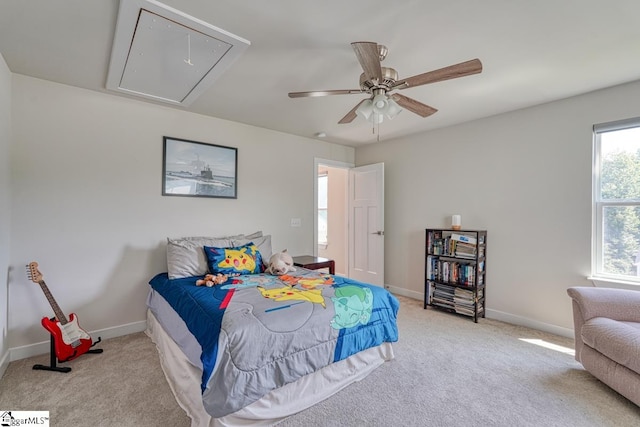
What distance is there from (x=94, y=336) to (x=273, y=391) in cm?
217

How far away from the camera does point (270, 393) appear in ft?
5.63

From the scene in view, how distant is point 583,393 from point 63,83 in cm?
486

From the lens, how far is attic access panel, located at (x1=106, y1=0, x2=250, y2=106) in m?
1.72

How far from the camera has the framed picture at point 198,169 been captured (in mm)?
3191

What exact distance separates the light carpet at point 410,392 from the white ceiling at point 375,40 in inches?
95.4

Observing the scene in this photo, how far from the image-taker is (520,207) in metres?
3.27

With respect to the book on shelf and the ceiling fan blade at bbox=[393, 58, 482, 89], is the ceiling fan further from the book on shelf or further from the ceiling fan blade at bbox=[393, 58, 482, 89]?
the book on shelf

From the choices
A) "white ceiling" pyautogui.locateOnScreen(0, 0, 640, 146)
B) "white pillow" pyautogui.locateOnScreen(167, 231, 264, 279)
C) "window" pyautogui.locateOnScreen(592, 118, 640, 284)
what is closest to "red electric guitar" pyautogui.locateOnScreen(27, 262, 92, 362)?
"white pillow" pyautogui.locateOnScreen(167, 231, 264, 279)

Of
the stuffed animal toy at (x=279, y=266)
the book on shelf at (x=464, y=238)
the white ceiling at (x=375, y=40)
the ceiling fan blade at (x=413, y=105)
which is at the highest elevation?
the white ceiling at (x=375, y=40)

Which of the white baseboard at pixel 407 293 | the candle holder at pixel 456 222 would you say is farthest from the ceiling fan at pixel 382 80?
the white baseboard at pixel 407 293

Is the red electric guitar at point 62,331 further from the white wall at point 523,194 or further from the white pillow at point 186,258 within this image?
the white wall at point 523,194

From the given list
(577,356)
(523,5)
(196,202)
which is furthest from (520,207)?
(196,202)

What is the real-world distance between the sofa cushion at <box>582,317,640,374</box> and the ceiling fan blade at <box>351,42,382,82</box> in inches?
89.9

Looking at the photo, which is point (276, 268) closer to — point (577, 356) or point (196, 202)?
point (196, 202)
